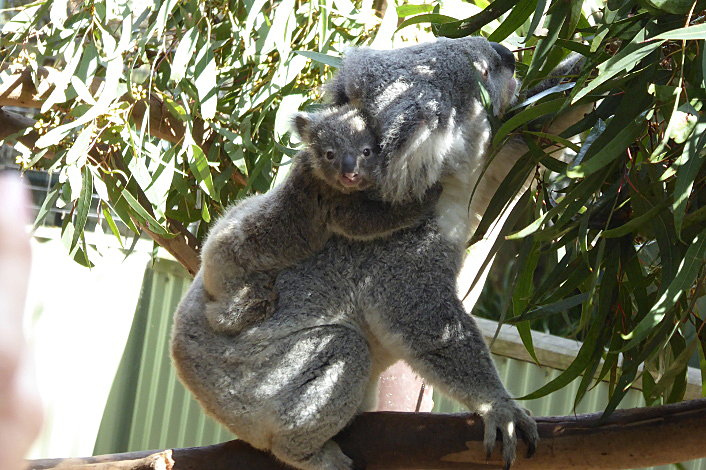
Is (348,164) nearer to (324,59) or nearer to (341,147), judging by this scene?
(341,147)

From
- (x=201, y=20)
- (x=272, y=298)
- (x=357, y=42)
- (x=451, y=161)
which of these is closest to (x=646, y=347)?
(x=451, y=161)

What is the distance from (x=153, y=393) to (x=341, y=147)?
364 cm

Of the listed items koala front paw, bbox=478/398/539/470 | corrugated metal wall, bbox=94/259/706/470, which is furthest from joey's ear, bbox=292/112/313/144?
corrugated metal wall, bbox=94/259/706/470

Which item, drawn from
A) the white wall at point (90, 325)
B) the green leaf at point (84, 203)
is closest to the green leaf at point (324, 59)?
the green leaf at point (84, 203)

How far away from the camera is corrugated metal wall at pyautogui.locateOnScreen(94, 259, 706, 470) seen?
490cm

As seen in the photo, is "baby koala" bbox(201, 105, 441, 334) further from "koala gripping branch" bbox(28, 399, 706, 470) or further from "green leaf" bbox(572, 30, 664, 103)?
"green leaf" bbox(572, 30, 664, 103)

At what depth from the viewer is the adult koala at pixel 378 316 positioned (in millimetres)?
1851

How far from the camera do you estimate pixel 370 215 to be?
1920 mm

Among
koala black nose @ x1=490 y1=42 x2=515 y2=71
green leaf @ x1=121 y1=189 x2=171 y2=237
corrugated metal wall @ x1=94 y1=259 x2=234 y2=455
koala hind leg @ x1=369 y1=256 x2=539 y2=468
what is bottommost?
corrugated metal wall @ x1=94 y1=259 x2=234 y2=455

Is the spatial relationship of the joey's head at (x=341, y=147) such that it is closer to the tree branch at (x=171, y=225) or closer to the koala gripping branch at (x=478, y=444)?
the koala gripping branch at (x=478, y=444)

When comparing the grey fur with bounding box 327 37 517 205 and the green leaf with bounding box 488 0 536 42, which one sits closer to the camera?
the green leaf with bounding box 488 0 536 42

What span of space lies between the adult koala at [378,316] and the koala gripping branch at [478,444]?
0.20 ft

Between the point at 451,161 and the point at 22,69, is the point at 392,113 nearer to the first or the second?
the point at 451,161

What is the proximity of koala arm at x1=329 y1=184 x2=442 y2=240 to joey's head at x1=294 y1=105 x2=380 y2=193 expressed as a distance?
0.06 metres
